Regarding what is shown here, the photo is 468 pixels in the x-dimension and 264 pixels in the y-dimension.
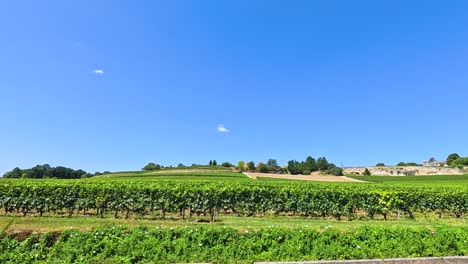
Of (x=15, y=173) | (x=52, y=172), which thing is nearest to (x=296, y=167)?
(x=52, y=172)

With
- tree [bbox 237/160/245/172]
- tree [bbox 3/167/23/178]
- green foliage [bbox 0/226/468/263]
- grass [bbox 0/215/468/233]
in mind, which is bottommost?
grass [bbox 0/215/468/233]

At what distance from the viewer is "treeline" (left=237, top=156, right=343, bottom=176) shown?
338 ft

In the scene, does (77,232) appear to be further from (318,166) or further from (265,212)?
(318,166)

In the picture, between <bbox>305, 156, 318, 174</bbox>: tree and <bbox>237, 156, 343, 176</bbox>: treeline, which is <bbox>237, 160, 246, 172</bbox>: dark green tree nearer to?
<bbox>237, 156, 343, 176</bbox>: treeline

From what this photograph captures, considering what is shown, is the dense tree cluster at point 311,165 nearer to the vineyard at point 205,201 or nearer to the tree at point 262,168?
the tree at point 262,168

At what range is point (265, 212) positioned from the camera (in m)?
17.1

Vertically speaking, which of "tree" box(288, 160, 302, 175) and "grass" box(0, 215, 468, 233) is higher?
"tree" box(288, 160, 302, 175)

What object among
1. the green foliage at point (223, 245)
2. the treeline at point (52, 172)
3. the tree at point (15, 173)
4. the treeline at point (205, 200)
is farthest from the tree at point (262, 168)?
the green foliage at point (223, 245)

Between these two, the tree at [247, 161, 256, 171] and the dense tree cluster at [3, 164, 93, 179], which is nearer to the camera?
the dense tree cluster at [3, 164, 93, 179]

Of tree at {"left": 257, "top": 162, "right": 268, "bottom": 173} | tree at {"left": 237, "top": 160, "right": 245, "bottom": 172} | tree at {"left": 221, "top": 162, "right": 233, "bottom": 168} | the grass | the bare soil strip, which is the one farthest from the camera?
tree at {"left": 221, "top": 162, "right": 233, "bottom": 168}

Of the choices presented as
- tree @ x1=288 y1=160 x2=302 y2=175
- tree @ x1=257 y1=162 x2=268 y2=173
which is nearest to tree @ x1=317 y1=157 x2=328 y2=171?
tree @ x1=288 y1=160 x2=302 y2=175

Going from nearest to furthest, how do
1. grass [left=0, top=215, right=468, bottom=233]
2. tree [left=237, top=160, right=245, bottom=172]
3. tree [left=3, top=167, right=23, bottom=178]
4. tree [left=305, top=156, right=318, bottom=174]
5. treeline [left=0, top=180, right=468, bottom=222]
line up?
grass [left=0, top=215, right=468, bottom=233] < treeline [left=0, top=180, right=468, bottom=222] < tree [left=3, top=167, right=23, bottom=178] < tree [left=237, top=160, right=245, bottom=172] < tree [left=305, top=156, right=318, bottom=174]

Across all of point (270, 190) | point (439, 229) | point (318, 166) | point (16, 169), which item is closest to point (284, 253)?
point (439, 229)

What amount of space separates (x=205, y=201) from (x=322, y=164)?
108830mm
